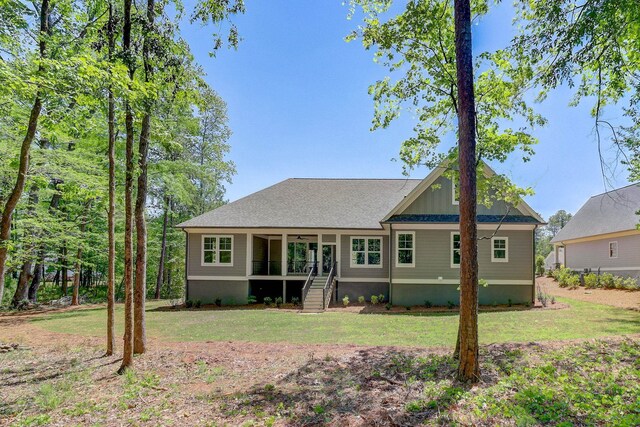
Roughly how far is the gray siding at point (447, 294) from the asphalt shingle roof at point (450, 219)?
2.76 m

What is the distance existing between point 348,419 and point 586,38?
7391 millimetres

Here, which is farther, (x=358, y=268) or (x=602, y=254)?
(x=602, y=254)

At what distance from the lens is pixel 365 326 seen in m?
10.5

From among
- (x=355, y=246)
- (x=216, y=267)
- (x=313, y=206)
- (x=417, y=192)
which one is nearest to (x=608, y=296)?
(x=417, y=192)

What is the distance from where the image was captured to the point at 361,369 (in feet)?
20.2

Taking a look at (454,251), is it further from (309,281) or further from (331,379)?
(331,379)

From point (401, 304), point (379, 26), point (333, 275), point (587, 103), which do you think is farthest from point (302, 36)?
point (401, 304)

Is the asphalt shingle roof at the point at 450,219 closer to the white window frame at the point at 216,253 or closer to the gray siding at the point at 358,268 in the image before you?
the gray siding at the point at 358,268

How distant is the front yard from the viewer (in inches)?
175

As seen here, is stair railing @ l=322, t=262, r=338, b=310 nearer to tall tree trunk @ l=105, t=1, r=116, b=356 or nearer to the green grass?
the green grass

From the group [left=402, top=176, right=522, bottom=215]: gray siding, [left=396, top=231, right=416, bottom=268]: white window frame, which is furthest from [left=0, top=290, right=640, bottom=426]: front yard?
[left=402, top=176, right=522, bottom=215]: gray siding

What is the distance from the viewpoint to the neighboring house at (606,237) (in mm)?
19516

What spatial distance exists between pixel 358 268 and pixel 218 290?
6718mm

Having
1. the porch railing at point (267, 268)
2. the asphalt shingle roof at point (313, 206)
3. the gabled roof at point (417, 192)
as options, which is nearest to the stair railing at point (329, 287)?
the asphalt shingle roof at point (313, 206)
